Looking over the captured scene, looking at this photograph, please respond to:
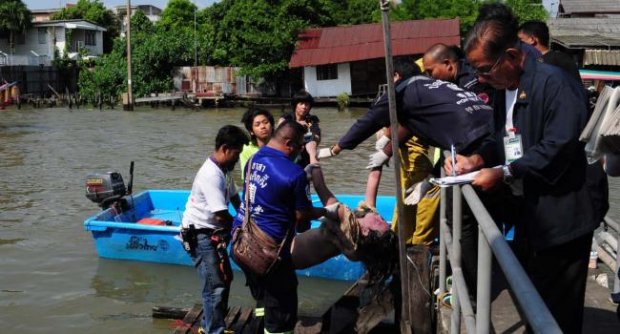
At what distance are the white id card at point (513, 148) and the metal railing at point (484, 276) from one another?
0.73 ft

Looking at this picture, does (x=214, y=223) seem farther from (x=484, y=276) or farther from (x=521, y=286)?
(x=521, y=286)

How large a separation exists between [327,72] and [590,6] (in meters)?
15.9

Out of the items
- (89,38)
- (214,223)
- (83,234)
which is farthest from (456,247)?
(89,38)

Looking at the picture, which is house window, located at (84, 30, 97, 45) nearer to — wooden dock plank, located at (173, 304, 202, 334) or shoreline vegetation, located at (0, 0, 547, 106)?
shoreline vegetation, located at (0, 0, 547, 106)

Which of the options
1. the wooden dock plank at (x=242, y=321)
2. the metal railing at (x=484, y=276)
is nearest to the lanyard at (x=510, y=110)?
the metal railing at (x=484, y=276)

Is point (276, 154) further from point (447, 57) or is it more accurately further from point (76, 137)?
point (76, 137)

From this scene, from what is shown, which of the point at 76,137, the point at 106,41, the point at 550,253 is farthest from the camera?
the point at 106,41

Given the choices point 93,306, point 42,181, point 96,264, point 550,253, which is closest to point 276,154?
point 550,253

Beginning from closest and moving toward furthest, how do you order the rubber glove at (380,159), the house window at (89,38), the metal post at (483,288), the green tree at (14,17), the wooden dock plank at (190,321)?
the metal post at (483,288) → the wooden dock plank at (190,321) → the rubber glove at (380,159) → the green tree at (14,17) → the house window at (89,38)

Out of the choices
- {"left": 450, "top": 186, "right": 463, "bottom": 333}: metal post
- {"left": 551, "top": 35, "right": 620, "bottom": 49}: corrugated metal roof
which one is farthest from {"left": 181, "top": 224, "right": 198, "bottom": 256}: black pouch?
{"left": 551, "top": 35, "right": 620, "bottom": 49}: corrugated metal roof

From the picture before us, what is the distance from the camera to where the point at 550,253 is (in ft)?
9.33

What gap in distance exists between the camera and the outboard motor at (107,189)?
28.9 feet

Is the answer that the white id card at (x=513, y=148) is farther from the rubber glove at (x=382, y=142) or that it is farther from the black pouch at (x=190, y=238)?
the black pouch at (x=190, y=238)

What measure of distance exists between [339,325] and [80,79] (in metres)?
48.0
